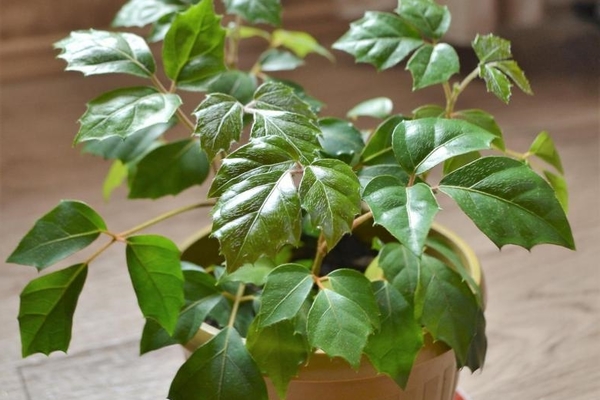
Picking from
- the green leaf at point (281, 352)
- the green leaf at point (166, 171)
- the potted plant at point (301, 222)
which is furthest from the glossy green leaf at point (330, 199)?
the green leaf at point (166, 171)

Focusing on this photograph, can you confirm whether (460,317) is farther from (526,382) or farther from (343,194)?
(526,382)

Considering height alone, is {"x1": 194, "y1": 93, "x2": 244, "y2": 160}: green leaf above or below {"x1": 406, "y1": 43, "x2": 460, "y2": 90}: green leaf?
above

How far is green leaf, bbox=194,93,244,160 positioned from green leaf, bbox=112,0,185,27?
20 centimetres

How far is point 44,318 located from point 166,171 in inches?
7.3

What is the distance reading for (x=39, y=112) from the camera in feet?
5.00

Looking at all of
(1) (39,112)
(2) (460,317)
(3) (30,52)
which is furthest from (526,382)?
(3) (30,52)

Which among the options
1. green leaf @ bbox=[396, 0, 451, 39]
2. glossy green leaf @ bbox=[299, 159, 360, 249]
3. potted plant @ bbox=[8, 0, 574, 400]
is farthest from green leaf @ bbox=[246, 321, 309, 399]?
green leaf @ bbox=[396, 0, 451, 39]

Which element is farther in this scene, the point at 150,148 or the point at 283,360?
the point at 150,148

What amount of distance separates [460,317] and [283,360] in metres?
0.13

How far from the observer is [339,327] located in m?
0.55

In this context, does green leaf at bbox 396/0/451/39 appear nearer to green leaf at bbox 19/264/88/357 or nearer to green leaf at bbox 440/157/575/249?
green leaf at bbox 440/157/575/249

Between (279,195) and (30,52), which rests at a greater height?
(279,195)

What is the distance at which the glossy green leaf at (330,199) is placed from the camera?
0.51m

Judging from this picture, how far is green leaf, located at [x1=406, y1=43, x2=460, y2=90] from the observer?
625mm
